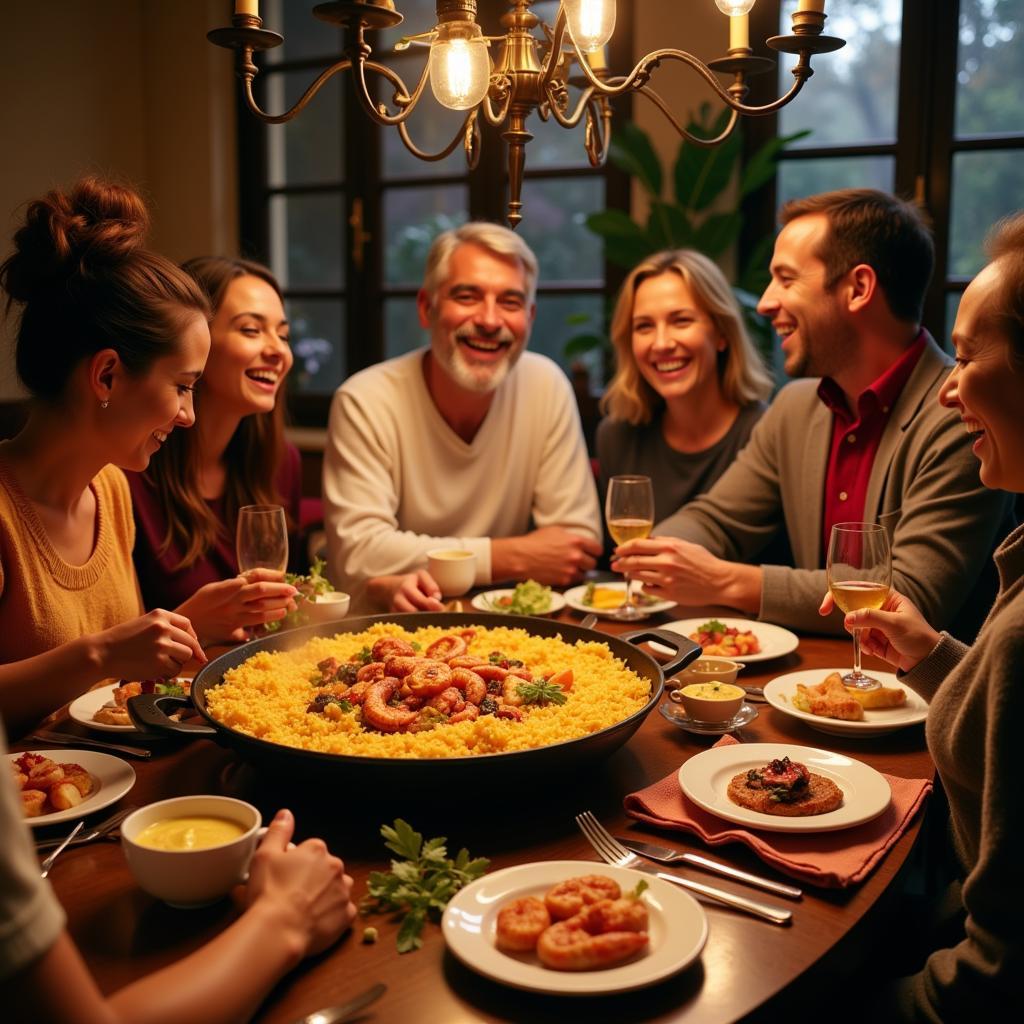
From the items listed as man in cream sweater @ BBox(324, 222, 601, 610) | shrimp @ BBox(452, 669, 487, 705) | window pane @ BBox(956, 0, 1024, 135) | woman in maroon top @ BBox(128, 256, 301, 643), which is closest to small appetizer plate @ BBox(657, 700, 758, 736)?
shrimp @ BBox(452, 669, 487, 705)

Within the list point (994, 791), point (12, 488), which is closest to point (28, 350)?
point (12, 488)

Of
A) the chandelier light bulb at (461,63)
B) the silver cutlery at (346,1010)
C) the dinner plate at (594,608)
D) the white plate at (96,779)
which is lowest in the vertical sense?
the dinner plate at (594,608)

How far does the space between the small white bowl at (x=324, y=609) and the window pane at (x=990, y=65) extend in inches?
139

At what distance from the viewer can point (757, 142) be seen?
4594 millimetres

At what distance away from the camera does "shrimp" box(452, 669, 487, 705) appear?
1.50 m

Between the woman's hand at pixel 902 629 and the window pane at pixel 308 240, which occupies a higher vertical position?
the window pane at pixel 308 240

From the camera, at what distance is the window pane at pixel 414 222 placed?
5.48 m

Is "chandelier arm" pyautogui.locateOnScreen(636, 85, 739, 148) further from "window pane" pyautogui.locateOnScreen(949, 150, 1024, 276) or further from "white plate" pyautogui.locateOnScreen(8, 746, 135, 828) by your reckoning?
"window pane" pyautogui.locateOnScreen(949, 150, 1024, 276)

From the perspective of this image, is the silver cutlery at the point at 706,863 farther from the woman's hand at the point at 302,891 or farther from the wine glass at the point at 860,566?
the wine glass at the point at 860,566

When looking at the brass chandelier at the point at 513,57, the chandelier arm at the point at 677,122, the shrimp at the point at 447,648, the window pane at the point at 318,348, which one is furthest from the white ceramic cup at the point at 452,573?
the window pane at the point at 318,348

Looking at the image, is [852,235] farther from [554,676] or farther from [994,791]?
[994,791]

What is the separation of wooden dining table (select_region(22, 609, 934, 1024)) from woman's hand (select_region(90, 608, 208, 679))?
111 millimetres

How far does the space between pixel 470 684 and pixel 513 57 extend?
1.17m

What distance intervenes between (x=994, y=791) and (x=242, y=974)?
761 millimetres
